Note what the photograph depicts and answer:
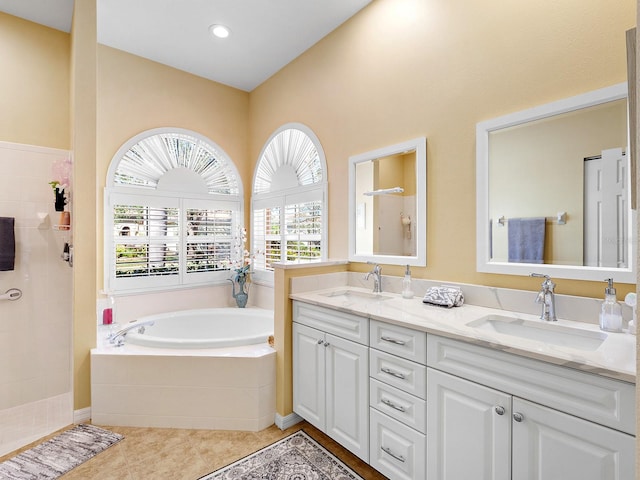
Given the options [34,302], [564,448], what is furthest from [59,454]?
[564,448]

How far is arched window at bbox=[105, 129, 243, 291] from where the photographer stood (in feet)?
9.87

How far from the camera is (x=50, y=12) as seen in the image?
250cm

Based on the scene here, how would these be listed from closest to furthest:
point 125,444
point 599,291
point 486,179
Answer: point 599,291 < point 486,179 < point 125,444

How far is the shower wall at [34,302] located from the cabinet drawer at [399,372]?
2215 mm

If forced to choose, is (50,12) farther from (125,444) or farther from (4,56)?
(125,444)

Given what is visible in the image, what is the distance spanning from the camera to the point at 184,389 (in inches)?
85.7

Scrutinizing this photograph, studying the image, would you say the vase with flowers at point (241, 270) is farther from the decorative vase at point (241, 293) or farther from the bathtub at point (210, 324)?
the bathtub at point (210, 324)

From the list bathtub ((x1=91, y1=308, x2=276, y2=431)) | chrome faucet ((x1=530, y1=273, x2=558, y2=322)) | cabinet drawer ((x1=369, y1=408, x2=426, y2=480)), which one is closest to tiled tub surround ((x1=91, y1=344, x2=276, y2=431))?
bathtub ((x1=91, y1=308, x2=276, y2=431))

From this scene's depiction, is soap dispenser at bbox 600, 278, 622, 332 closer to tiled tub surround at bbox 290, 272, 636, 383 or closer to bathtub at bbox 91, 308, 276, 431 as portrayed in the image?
tiled tub surround at bbox 290, 272, 636, 383

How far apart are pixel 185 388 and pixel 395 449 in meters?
1.40

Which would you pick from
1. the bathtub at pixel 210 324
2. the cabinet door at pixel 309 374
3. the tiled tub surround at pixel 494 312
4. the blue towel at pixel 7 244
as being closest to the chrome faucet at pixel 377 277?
the tiled tub surround at pixel 494 312

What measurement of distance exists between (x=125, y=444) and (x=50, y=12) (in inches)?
124

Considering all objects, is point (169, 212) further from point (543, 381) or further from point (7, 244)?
point (543, 381)

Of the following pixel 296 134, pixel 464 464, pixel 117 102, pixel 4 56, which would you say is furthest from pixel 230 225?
pixel 464 464
